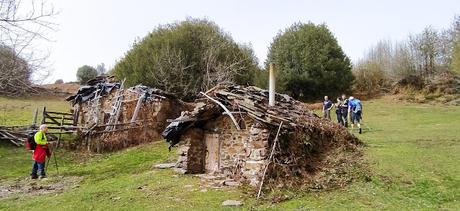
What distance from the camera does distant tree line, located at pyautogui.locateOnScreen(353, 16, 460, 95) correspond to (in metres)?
39.6

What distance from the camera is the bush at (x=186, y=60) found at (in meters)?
30.3

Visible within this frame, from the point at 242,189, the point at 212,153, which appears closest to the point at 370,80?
the point at 212,153

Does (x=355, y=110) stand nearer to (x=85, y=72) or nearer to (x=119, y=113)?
(x=119, y=113)

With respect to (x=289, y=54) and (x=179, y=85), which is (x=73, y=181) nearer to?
(x=179, y=85)

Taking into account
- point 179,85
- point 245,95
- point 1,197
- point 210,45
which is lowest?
point 1,197

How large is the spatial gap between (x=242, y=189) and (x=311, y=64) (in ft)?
88.0

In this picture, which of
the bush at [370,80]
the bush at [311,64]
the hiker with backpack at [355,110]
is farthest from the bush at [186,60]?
the bush at [370,80]

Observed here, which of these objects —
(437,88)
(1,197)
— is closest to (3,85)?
(1,197)

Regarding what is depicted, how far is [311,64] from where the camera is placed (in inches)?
1463

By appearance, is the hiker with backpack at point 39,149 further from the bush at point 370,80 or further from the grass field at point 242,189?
the bush at point 370,80

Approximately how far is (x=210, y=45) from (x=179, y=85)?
4.46 m

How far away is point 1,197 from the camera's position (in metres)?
12.4

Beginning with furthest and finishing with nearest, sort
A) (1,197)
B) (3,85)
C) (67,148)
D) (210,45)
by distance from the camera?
(210,45) → (67,148) → (1,197) → (3,85)

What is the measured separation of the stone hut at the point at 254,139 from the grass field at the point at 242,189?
844 millimetres
